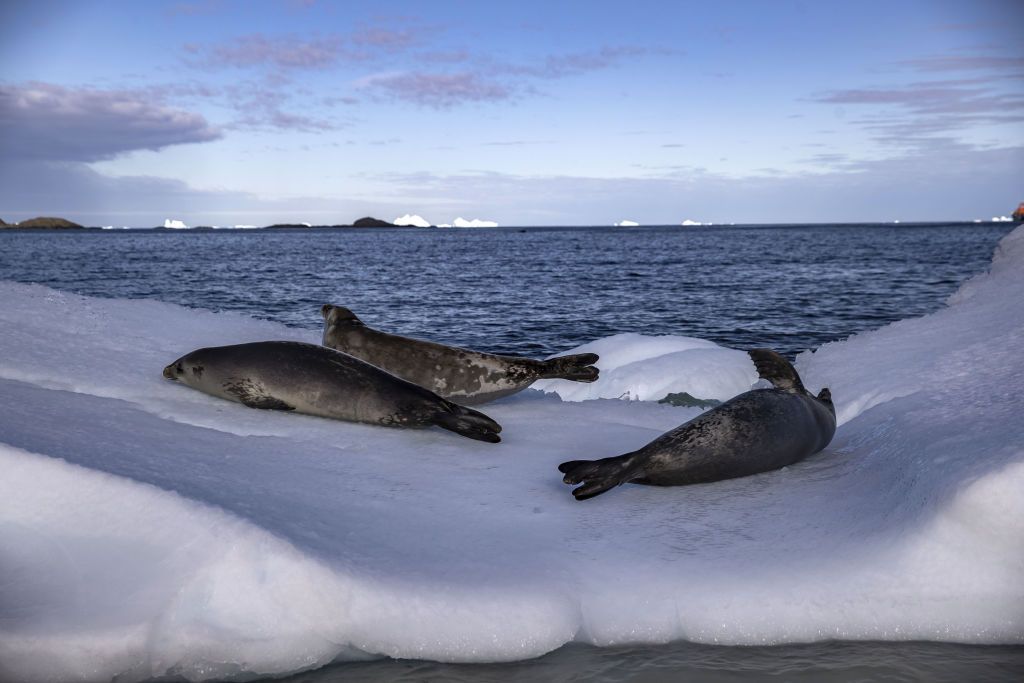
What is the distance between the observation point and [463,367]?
597 centimetres

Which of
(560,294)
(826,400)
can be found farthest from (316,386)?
(560,294)

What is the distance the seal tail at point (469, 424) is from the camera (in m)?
4.64

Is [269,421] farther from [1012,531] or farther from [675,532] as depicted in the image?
[1012,531]

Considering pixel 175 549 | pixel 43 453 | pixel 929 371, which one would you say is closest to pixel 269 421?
pixel 43 453

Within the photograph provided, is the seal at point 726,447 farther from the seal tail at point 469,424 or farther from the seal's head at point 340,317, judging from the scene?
the seal's head at point 340,317

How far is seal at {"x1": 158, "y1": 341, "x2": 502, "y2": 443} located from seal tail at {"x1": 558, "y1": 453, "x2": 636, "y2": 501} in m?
0.90

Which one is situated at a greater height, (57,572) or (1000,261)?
(1000,261)

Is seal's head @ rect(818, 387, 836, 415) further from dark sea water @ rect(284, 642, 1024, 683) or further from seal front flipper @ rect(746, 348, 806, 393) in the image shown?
dark sea water @ rect(284, 642, 1024, 683)

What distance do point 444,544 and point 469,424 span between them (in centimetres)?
154

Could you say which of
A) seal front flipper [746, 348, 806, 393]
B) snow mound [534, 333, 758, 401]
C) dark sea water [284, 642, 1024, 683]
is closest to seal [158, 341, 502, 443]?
seal front flipper [746, 348, 806, 393]

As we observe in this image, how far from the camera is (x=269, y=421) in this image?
474cm

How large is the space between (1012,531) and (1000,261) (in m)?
7.16

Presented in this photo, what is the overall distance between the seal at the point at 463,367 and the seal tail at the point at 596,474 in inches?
76.0

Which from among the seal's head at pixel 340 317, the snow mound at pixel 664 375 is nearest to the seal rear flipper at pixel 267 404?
the seal's head at pixel 340 317
